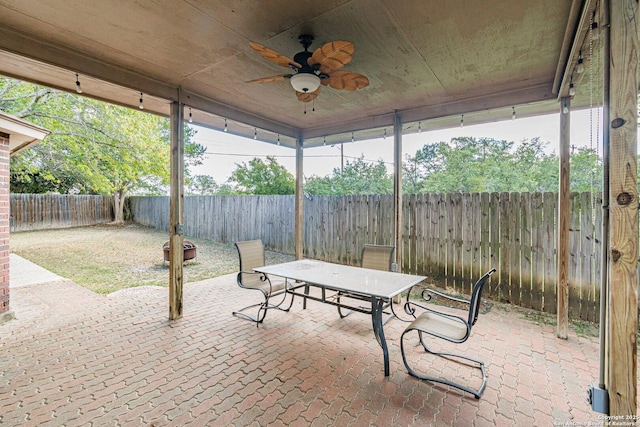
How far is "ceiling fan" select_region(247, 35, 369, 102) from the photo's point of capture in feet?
6.40

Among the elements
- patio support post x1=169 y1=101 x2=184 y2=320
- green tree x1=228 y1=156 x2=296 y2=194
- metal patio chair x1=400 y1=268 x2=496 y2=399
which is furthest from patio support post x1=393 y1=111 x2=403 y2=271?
green tree x1=228 y1=156 x2=296 y2=194

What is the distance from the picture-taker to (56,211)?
11.4 meters

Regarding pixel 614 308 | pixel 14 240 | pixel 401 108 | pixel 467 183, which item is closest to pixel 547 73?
pixel 401 108

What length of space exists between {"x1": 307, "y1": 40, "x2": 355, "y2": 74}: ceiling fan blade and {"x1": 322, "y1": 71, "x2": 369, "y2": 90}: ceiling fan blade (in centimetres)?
11

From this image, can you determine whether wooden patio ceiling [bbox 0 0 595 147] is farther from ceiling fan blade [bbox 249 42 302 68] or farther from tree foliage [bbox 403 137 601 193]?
tree foliage [bbox 403 137 601 193]

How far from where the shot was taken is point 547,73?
2791 mm

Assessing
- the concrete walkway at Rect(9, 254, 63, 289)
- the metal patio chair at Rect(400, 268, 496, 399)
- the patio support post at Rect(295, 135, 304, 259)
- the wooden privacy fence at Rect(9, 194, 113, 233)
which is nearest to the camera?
the metal patio chair at Rect(400, 268, 496, 399)

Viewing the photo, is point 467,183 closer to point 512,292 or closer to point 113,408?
point 512,292

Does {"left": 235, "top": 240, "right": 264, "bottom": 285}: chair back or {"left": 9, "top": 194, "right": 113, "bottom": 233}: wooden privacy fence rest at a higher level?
{"left": 9, "top": 194, "right": 113, "bottom": 233}: wooden privacy fence

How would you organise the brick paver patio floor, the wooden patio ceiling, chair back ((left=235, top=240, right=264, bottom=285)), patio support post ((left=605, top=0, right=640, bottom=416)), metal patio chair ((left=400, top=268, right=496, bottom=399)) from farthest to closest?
1. chair back ((left=235, top=240, right=264, bottom=285))
2. metal patio chair ((left=400, top=268, right=496, bottom=399))
3. the wooden patio ceiling
4. the brick paver patio floor
5. patio support post ((left=605, top=0, right=640, bottom=416))

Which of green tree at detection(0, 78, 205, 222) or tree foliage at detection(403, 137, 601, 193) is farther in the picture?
tree foliage at detection(403, 137, 601, 193)

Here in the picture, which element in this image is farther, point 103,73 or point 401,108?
point 401,108

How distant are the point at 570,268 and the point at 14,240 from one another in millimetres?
13978

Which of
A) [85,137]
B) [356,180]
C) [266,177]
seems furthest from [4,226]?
[356,180]
